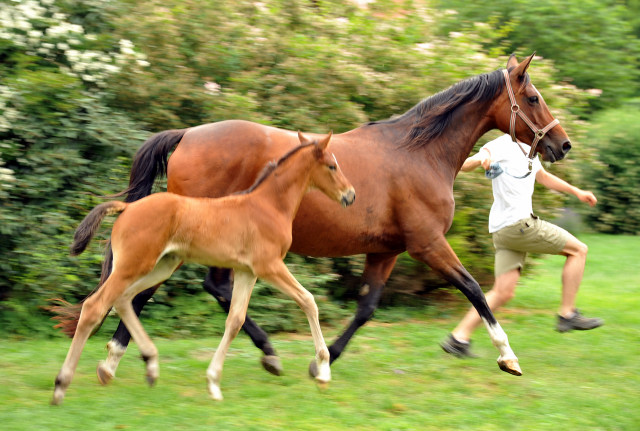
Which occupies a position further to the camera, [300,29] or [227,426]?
[300,29]

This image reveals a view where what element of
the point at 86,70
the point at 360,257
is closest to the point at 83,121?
the point at 86,70

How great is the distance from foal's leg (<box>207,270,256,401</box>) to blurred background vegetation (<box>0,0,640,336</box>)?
2347 mm

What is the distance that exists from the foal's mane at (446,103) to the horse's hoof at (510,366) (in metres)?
1.73

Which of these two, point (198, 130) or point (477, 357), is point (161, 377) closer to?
point (198, 130)

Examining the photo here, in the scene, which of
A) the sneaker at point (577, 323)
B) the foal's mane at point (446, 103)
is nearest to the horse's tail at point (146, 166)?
the foal's mane at point (446, 103)

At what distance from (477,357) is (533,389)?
0.93 metres

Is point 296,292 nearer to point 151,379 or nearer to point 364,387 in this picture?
point 364,387

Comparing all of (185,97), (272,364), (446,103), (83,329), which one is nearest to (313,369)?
(272,364)

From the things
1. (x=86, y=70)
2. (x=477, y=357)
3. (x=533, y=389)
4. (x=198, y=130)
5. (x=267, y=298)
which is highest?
(x=198, y=130)

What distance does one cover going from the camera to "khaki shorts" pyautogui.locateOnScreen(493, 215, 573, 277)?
613cm

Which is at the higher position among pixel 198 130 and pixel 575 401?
pixel 198 130

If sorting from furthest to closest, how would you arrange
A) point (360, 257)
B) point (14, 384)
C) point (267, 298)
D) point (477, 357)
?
1. point (360, 257)
2. point (267, 298)
3. point (477, 357)
4. point (14, 384)

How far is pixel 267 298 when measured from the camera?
24.8 ft

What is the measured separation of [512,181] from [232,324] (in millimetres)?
2603
